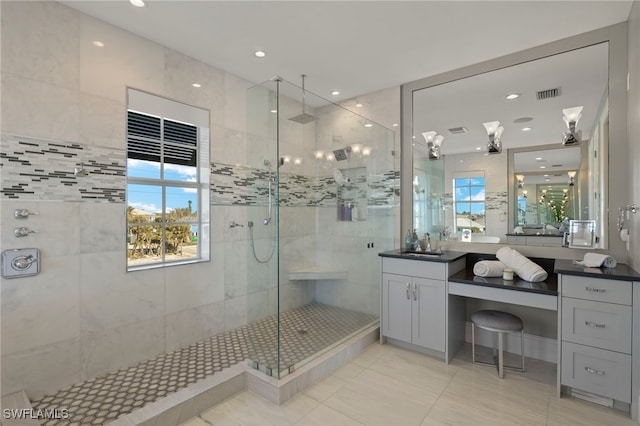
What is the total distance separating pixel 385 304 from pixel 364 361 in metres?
0.59

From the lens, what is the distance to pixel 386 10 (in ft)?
7.43

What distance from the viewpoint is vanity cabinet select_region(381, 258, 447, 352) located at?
277 cm

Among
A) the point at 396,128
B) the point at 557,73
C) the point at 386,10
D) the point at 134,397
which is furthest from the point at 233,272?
the point at 557,73

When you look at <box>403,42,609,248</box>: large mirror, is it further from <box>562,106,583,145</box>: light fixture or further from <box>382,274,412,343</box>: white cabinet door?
<box>382,274,412,343</box>: white cabinet door

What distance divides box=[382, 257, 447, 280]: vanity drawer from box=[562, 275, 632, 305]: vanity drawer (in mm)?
862

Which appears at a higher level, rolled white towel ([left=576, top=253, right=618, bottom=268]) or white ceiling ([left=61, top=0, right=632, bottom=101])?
white ceiling ([left=61, top=0, right=632, bottom=101])

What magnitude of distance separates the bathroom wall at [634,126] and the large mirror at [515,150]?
6.7 inches

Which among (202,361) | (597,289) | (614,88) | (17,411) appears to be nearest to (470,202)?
(597,289)

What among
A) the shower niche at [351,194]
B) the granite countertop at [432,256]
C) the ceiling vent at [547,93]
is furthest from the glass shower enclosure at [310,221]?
the ceiling vent at [547,93]

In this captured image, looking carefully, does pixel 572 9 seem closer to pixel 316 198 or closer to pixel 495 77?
pixel 495 77

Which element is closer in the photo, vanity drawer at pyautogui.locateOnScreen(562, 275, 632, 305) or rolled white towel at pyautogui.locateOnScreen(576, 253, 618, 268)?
vanity drawer at pyautogui.locateOnScreen(562, 275, 632, 305)

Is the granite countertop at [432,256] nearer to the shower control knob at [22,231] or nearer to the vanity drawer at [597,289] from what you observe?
the vanity drawer at [597,289]

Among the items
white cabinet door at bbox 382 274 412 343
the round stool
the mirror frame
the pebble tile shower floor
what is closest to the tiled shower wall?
the pebble tile shower floor

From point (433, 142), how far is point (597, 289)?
196cm
